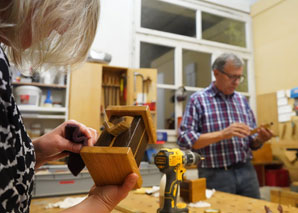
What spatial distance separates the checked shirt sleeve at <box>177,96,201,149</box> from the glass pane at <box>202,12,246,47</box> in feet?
9.21

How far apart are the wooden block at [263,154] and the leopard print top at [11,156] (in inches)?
145

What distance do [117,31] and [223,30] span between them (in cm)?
211

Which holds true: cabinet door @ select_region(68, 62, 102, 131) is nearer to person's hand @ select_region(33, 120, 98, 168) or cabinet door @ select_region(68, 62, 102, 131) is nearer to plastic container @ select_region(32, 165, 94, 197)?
plastic container @ select_region(32, 165, 94, 197)

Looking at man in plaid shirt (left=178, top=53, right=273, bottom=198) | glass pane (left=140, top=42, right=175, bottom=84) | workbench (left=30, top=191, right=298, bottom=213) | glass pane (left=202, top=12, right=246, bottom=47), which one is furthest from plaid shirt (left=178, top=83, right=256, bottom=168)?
glass pane (left=202, top=12, right=246, bottom=47)

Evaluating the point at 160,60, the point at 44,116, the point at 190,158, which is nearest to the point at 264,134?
the point at 190,158

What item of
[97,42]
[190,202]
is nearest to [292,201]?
[190,202]

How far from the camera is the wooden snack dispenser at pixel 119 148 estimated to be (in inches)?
24.4

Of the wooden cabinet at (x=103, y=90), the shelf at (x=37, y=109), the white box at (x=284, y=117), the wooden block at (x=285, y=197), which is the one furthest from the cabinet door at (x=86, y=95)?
the white box at (x=284, y=117)

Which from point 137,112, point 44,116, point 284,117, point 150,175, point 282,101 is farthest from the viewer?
point 282,101

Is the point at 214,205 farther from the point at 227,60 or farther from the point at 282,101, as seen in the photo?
the point at 282,101

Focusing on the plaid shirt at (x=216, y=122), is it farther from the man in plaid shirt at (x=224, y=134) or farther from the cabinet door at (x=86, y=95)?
the cabinet door at (x=86, y=95)

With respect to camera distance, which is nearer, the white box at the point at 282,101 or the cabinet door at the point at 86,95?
the cabinet door at the point at 86,95

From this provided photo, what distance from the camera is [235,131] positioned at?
1787mm

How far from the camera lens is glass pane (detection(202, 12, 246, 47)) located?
15.0ft
